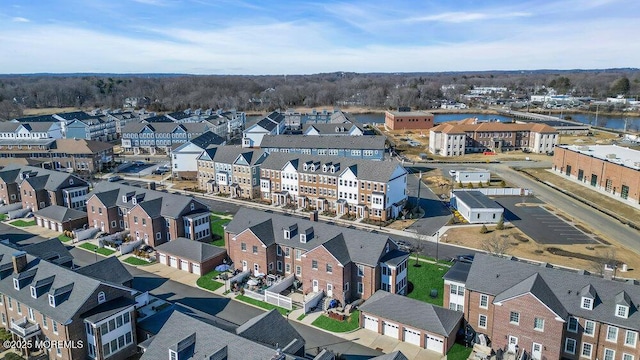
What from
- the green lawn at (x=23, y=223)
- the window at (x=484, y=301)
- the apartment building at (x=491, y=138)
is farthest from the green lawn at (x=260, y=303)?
the apartment building at (x=491, y=138)

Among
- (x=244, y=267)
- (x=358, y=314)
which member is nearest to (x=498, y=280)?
(x=358, y=314)

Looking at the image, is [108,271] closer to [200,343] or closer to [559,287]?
[200,343]

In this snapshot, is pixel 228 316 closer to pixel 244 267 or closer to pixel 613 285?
pixel 244 267

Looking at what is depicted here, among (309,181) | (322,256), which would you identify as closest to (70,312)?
(322,256)

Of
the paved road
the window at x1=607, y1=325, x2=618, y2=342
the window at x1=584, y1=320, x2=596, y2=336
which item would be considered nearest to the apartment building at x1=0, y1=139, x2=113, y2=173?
the paved road

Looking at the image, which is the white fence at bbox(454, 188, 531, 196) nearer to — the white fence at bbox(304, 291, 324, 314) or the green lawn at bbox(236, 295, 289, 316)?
the white fence at bbox(304, 291, 324, 314)

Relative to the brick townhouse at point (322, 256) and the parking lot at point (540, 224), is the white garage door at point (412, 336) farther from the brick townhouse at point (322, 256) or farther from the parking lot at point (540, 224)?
the parking lot at point (540, 224)
